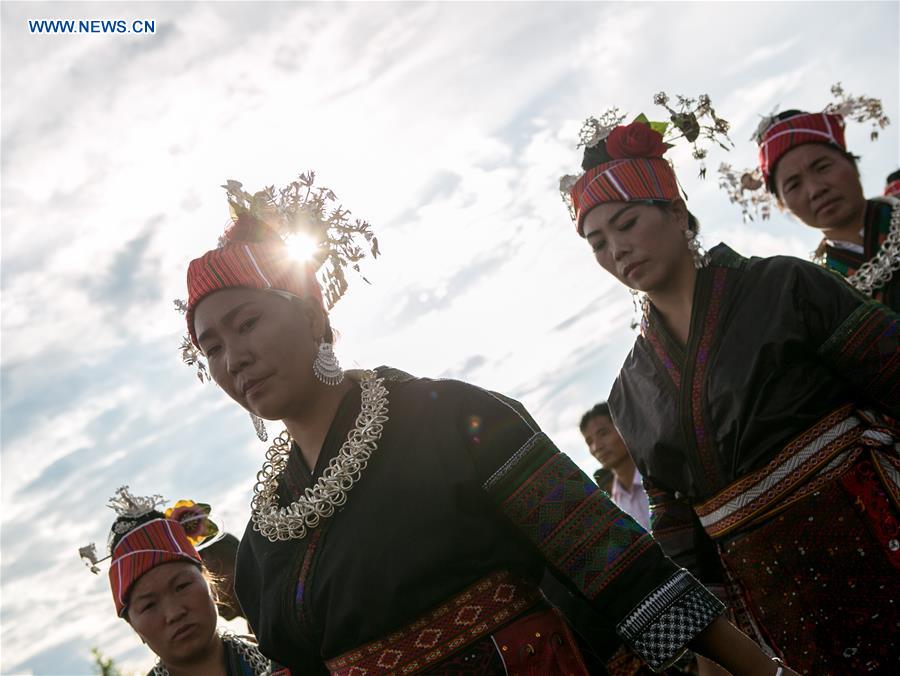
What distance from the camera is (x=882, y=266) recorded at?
4988 millimetres

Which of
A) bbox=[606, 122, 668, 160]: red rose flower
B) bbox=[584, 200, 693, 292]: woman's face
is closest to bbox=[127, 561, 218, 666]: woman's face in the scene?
bbox=[584, 200, 693, 292]: woman's face

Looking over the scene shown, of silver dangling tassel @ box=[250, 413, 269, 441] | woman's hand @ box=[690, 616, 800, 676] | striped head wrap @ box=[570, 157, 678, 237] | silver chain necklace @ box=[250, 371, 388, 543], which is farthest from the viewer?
striped head wrap @ box=[570, 157, 678, 237]

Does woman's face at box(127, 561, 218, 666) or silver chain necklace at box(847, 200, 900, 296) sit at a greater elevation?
woman's face at box(127, 561, 218, 666)

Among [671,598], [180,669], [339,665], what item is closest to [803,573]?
[671,598]

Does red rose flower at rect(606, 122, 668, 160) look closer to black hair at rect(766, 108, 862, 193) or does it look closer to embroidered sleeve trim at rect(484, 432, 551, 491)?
black hair at rect(766, 108, 862, 193)

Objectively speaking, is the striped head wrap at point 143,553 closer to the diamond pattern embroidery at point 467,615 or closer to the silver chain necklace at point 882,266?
the diamond pattern embroidery at point 467,615

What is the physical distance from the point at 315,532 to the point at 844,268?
12.0ft

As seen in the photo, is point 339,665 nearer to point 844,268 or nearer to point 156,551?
point 156,551

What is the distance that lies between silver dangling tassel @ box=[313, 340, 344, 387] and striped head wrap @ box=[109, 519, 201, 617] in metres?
2.27

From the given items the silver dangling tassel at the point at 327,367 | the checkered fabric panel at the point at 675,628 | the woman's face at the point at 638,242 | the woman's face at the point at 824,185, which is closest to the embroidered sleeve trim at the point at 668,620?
the checkered fabric panel at the point at 675,628

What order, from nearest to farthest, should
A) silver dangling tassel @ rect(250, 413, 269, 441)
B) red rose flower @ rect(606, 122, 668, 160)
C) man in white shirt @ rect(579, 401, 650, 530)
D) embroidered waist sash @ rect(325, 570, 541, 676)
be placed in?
embroidered waist sash @ rect(325, 570, 541, 676)
silver dangling tassel @ rect(250, 413, 269, 441)
red rose flower @ rect(606, 122, 668, 160)
man in white shirt @ rect(579, 401, 650, 530)

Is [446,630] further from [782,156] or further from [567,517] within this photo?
[782,156]

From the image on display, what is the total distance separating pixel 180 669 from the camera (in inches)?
177

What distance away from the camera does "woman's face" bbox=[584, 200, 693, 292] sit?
3.82m
